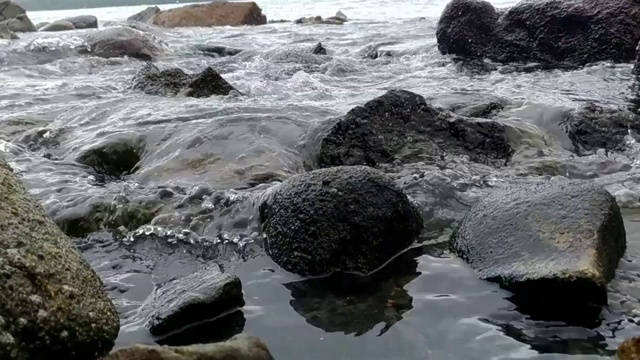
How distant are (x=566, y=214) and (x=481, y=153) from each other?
196 centimetres

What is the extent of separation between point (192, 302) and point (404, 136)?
9.47 ft

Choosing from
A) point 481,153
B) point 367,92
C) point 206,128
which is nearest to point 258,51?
point 367,92

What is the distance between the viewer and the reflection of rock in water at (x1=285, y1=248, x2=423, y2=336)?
2676 mm

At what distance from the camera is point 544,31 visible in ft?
32.0

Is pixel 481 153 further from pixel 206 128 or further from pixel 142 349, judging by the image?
pixel 142 349

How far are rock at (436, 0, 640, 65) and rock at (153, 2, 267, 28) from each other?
13.5 m

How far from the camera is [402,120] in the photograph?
5.25m

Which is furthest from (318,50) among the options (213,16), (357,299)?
(213,16)

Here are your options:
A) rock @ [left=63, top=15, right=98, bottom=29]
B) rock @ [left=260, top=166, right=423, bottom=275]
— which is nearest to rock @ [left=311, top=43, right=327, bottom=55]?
rock @ [left=260, top=166, right=423, bottom=275]

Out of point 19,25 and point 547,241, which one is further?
point 19,25

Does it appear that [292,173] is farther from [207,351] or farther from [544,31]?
[544,31]

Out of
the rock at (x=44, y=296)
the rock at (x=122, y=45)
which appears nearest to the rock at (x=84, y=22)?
the rock at (x=122, y=45)

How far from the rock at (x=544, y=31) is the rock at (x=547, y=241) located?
6563 millimetres

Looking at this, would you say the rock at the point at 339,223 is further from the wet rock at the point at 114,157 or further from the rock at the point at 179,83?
the rock at the point at 179,83
